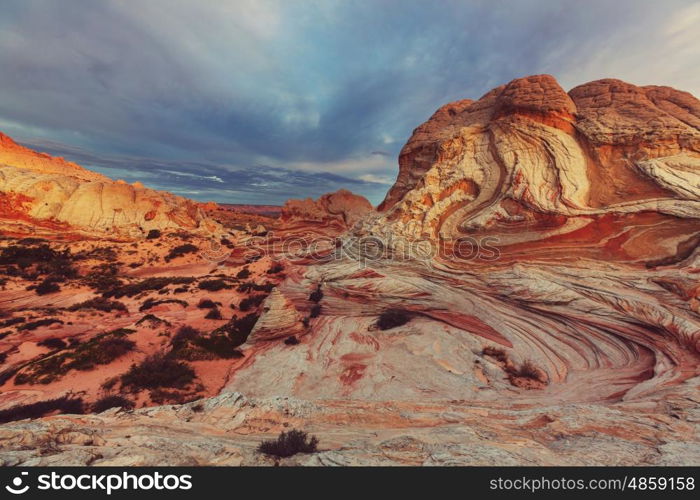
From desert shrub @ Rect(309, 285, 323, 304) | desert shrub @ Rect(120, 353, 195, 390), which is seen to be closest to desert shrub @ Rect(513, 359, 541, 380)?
desert shrub @ Rect(309, 285, 323, 304)

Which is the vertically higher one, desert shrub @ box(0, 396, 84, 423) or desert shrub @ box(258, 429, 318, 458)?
desert shrub @ box(258, 429, 318, 458)

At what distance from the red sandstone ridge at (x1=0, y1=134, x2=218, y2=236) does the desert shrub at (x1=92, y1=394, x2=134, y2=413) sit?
48.1 meters

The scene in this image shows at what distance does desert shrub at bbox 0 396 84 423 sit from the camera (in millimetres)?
8641

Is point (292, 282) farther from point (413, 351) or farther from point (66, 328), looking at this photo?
point (66, 328)

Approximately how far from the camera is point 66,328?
16297 mm

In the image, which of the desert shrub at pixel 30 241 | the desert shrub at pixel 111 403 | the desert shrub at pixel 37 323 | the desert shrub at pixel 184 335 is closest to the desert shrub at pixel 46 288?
the desert shrub at pixel 37 323

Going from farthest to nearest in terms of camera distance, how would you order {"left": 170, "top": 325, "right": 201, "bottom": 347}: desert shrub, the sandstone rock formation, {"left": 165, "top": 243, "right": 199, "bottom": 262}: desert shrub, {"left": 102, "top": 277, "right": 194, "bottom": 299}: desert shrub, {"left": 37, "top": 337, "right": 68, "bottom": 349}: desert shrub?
{"left": 165, "top": 243, "right": 199, "bottom": 262}: desert shrub < {"left": 102, "top": 277, "right": 194, "bottom": 299}: desert shrub < {"left": 170, "top": 325, "right": 201, "bottom": 347}: desert shrub < {"left": 37, "top": 337, "right": 68, "bottom": 349}: desert shrub < the sandstone rock formation

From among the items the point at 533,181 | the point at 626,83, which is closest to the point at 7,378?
the point at 533,181

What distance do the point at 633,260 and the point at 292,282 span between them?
20.3m

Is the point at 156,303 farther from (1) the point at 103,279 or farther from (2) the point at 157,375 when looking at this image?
(1) the point at 103,279

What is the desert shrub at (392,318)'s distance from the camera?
51.3ft

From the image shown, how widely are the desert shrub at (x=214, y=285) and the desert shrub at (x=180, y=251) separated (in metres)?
17.0

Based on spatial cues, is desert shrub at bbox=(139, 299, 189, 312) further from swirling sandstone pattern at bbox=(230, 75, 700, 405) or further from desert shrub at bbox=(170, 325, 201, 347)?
swirling sandstone pattern at bbox=(230, 75, 700, 405)

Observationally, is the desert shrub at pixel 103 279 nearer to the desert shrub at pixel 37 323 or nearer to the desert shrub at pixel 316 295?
the desert shrub at pixel 37 323
